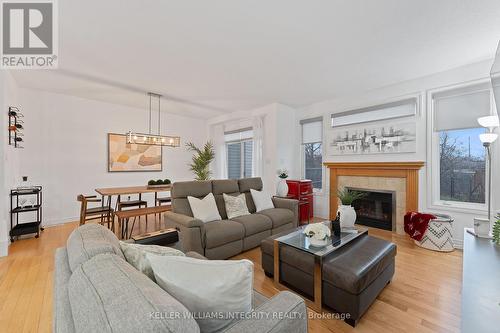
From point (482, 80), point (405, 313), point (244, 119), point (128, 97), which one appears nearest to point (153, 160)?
point (128, 97)

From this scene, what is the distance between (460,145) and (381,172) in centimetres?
112

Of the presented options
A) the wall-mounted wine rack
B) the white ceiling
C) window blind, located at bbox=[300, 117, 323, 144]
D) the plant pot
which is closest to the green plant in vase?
the plant pot

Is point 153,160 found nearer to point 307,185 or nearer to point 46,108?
point 46,108

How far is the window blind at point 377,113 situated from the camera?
3.63m

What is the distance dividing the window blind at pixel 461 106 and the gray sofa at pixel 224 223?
2.62 metres

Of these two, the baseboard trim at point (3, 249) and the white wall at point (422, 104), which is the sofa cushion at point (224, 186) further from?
the baseboard trim at point (3, 249)

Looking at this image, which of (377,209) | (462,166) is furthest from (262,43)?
(377,209)

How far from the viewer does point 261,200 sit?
3572 mm

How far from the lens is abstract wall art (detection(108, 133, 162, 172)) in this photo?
4.96 metres

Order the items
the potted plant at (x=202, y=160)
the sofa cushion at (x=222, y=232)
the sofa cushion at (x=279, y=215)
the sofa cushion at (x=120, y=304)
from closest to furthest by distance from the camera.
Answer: the sofa cushion at (x=120, y=304), the sofa cushion at (x=222, y=232), the sofa cushion at (x=279, y=215), the potted plant at (x=202, y=160)

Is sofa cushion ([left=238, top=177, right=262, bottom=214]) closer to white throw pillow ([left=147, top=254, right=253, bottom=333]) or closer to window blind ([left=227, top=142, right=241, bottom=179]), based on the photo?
window blind ([left=227, top=142, right=241, bottom=179])

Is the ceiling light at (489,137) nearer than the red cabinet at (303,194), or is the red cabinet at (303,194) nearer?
the ceiling light at (489,137)

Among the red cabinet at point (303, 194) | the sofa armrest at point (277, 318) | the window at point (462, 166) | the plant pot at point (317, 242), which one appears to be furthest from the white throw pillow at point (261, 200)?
the window at point (462, 166)

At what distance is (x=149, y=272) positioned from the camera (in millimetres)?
937
